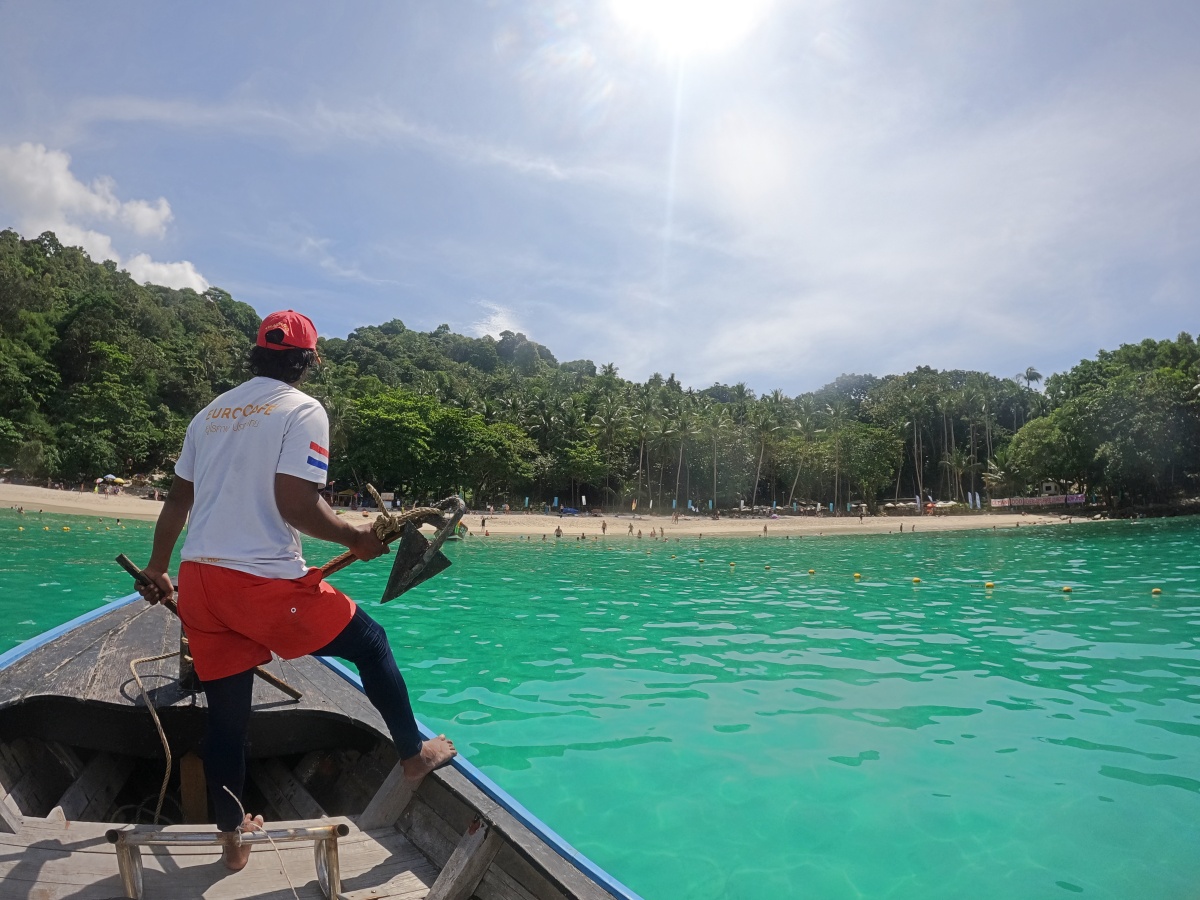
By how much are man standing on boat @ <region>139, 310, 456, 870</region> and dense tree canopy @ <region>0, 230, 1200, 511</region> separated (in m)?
52.1

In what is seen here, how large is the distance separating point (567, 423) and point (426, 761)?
61.7 m

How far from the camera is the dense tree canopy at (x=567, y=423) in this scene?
49812mm

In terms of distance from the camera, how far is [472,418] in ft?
189

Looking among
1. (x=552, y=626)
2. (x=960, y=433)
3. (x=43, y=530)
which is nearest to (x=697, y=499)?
(x=960, y=433)

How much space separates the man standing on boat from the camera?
2.43m

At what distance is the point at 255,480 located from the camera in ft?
8.04

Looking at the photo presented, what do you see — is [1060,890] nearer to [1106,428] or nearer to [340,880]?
[340,880]

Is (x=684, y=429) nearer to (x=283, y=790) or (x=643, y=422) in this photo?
(x=643, y=422)

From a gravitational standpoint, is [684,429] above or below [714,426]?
below

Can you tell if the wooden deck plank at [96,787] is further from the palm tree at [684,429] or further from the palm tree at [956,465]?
the palm tree at [956,465]

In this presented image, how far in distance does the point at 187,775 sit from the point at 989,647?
10447 mm

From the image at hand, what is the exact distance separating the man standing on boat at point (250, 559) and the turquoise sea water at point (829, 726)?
9.80 ft

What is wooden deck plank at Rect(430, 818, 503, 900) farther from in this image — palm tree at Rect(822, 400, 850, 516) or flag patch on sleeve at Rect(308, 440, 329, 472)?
palm tree at Rect(822, 400, 850, 516)

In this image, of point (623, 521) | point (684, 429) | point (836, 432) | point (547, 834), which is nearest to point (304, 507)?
point (547, 834)
